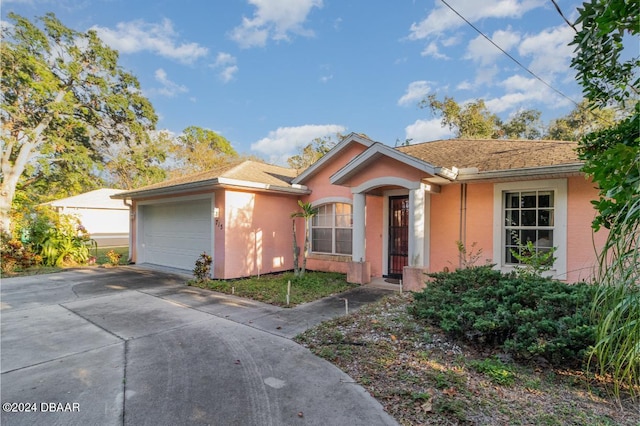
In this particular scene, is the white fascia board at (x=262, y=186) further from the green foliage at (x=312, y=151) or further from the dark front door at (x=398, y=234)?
the green foliage at (x=312, y=151)

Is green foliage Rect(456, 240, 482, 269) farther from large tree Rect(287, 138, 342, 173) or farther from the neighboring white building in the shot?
the neighboring white building

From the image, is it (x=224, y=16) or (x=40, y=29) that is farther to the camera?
(x=40, y=29)

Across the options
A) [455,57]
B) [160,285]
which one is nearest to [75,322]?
[160,285]

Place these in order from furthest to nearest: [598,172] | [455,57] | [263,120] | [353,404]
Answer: [263,120]
[455,57]
[353,404]
[598,172]

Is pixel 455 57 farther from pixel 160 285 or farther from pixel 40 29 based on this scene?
pixel 40 29

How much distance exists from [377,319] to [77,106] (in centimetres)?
1884

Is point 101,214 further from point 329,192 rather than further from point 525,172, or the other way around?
point 525,172

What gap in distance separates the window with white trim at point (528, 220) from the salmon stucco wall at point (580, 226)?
0.36 metres

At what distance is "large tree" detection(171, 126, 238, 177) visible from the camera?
94.8 feet

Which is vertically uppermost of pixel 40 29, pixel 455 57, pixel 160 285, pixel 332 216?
pixel 40 29

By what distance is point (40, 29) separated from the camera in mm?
15039

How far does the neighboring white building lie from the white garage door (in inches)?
520

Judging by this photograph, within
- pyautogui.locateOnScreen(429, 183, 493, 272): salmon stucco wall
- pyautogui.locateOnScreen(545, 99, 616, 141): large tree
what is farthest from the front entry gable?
pyautogui.locateOnScreen(545, 99, 616, 141): large tree

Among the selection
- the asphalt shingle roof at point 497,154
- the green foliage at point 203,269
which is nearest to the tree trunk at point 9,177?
the green foliage at point 203,269
